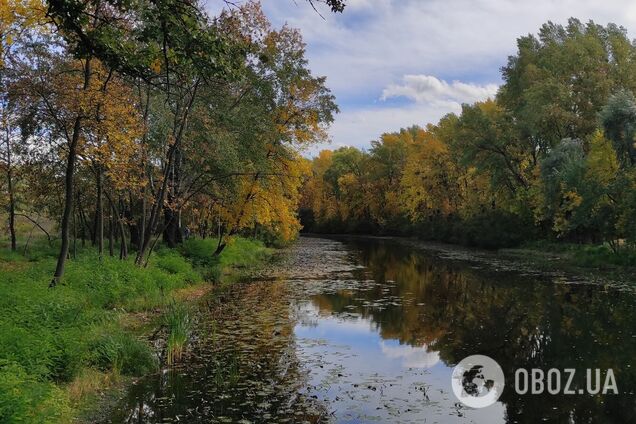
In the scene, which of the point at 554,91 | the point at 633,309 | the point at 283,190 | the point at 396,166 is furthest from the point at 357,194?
the point at 633,309

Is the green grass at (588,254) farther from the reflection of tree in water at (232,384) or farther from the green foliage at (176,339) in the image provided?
the green foliage at (176,339)

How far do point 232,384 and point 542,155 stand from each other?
42.2 meters

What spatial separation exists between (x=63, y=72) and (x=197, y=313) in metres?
8.60

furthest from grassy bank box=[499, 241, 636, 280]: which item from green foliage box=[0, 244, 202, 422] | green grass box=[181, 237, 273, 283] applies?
green foliage box=[0, 244, 202, 422]

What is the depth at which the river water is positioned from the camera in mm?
8875

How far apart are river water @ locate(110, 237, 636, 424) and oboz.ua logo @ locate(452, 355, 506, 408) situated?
0.21m

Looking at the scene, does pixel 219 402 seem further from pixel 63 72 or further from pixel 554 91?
pixel 554 91

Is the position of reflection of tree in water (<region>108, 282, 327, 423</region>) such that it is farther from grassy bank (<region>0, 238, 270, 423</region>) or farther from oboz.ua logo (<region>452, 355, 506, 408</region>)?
oboz.ua logo (<region>452, 355, 506, 408</region>)

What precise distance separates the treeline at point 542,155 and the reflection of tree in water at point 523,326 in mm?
10195

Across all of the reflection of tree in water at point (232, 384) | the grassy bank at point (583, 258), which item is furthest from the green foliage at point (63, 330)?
the grassy bank at point (583, 258)

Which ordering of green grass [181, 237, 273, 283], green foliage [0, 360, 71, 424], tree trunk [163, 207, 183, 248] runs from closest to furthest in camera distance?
1. green foliage [0, 360, 71, 424]
2. green grass [181, 237, 273, 283]
3. tree trunk [163, 207, 183, 248]

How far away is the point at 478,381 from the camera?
10.7 meters

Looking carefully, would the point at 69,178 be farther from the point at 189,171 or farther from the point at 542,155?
the point at 542,155

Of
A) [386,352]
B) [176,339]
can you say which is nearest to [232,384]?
[176,339]
